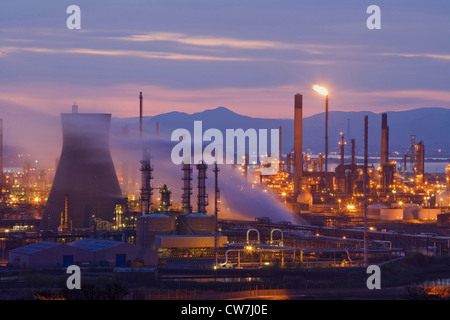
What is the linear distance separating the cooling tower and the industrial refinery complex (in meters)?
0.05

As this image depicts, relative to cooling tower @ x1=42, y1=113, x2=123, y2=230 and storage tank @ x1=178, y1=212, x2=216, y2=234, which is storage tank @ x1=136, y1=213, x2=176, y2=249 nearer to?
storage tank @ x1=178, y1=212, x2=216, y2=234

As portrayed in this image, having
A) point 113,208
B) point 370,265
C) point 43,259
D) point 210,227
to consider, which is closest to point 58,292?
point 43,259

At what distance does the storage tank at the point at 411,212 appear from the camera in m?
58.5

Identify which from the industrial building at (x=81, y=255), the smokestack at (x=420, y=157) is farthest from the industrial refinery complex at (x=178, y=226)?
the smokestack at (x=420, y=157)

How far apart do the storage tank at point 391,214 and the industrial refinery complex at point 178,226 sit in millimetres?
70

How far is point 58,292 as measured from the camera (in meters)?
23.5

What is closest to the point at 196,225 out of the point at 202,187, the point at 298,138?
the point at 202,187

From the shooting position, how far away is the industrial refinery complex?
3231 centimetres

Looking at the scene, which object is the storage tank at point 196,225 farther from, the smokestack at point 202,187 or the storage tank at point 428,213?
the storage tank at point 428,213

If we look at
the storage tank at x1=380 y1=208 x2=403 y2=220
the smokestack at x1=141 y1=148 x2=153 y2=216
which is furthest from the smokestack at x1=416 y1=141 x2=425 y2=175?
the smokestack at x1=141 y1=148 x2=153 y2=216

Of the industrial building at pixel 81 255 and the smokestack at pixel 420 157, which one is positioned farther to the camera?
the smokestack at pixel 420 157

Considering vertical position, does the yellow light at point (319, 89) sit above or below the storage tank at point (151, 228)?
above

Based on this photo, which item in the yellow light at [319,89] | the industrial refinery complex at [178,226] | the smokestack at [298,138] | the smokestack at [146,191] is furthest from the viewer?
the smokestack at [298,138]
